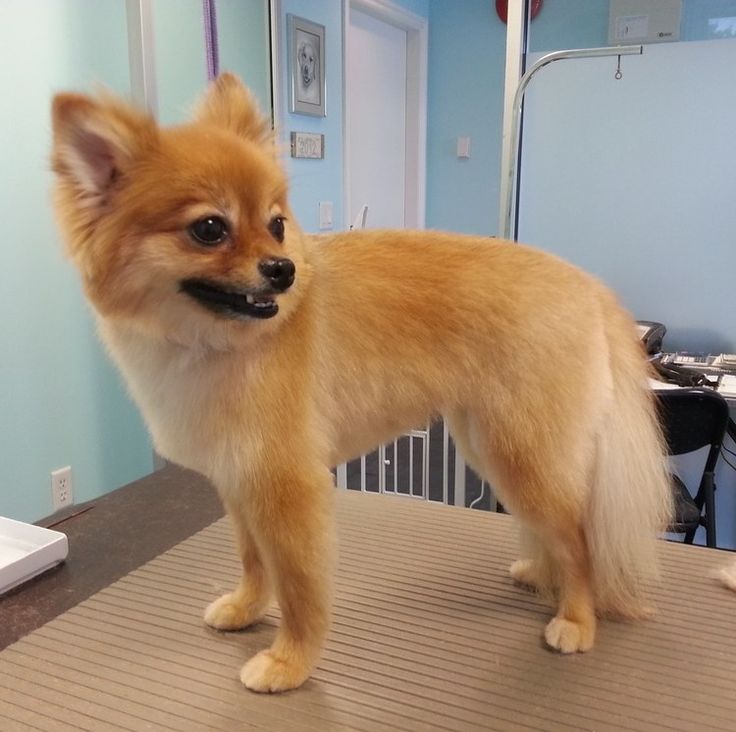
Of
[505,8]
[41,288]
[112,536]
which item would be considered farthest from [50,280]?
[505,8]

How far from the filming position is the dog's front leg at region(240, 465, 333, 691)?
42.5 inches

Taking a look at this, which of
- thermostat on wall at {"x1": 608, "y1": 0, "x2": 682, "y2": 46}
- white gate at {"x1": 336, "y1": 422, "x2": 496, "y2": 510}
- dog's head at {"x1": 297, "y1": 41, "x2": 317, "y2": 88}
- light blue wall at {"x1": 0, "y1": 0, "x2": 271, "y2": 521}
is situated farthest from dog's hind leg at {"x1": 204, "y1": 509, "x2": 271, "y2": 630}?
thermostat on wall at {"x1": 608, "y1": 0, "x2": 682, "y2": 46}

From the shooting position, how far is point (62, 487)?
2.55 m

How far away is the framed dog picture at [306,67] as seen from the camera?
3.20m

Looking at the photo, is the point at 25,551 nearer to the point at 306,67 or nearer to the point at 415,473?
the point at 415,473

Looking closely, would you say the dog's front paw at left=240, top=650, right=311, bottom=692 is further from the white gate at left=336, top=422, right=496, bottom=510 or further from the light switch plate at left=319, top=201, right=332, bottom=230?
the light switch plate at left=319, top=201, right=332, bottom=230

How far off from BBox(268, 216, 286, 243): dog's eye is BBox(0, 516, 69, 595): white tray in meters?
0.83

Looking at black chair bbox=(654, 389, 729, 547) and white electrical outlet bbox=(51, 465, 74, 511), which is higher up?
black chair bbox=(654, 389, 729, 547)

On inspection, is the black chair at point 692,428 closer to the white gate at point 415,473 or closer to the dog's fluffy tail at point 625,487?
the dog's fluffy tail at point 625,487

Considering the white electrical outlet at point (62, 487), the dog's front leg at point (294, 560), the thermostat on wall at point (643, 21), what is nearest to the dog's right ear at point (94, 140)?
the dog's front leg at point (294, 560)

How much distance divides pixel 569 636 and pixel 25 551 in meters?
1.04

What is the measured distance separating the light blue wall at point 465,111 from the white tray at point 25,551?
11.1ft

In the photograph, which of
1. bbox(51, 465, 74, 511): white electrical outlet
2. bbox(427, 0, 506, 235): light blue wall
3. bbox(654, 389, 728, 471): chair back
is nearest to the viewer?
bbox(654, 389, 728, 471): chair back

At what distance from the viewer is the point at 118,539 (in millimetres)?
1615
